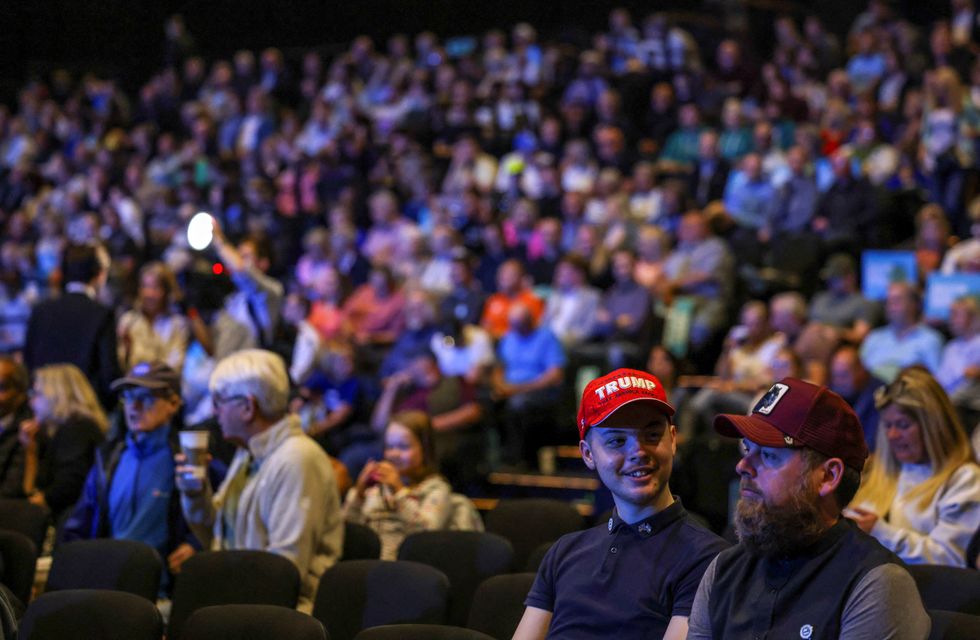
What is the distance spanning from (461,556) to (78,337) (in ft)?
10.2

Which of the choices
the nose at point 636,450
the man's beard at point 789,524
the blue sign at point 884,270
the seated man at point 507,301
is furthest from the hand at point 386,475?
the blue sign at point 884,270

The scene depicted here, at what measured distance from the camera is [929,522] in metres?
4.14

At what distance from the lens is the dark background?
16750 millimetres

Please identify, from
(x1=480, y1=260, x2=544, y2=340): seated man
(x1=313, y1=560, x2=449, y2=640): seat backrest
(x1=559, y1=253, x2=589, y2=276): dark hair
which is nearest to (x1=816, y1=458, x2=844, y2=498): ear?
(x1=313, y1=560, x2=449, y2=640): seat backrest

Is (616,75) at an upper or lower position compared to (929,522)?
upper

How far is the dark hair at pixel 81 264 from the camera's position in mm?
7191

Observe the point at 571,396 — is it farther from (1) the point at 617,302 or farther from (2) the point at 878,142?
(2) the point at 878,142

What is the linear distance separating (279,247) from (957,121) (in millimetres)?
6391

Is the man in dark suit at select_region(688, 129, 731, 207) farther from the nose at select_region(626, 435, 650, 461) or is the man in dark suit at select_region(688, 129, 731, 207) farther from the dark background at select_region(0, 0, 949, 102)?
the nose at select_region(626, 435, 650, 461)

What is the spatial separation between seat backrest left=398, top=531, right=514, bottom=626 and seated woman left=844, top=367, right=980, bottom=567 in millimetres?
1277

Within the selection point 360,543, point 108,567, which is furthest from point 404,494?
point 108,567

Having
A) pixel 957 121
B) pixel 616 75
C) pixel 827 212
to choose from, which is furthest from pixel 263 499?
pixel 616 75

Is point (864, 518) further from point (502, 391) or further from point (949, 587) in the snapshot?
point (502, 391)

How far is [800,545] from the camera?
2.53 metres
